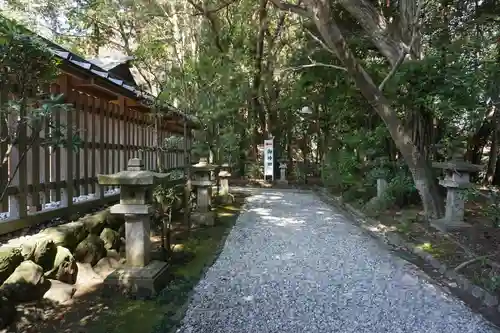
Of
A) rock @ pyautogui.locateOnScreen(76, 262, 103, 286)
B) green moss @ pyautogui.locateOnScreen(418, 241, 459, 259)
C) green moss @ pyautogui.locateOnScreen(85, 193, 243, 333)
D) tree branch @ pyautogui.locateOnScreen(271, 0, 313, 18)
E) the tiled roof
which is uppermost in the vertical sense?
tree branch @ pyautogui.locateOnScreen(271, 0, 313, 18)

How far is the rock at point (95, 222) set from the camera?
5.26m

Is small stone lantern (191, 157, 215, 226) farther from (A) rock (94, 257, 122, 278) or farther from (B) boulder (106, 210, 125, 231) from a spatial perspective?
(A) rock (94, 257, 122, 278)

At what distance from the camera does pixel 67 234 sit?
4598mm

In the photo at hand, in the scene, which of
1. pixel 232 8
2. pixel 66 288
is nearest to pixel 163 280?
pixel 66 288

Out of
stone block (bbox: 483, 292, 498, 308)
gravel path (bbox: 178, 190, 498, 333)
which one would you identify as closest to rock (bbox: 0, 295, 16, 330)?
gravel path (bbox: 178, 190, 498, 333)

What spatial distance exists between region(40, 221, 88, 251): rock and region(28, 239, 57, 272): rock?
→ 119mm

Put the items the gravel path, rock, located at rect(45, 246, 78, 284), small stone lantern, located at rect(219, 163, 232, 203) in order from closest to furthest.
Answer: the gravel path → rock, located at rect(45, 246, 78, 284) → small stone lantern, located at rect(219, 163, 232, 203)

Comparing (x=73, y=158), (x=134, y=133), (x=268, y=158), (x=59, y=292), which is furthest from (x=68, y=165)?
(x=268, y=158)

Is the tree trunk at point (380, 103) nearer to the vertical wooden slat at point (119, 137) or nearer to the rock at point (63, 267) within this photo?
the vertical wooden slat at point (119, 137)

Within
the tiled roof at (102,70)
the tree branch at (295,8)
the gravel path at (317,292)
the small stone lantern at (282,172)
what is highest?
the tree branch at (295,8)

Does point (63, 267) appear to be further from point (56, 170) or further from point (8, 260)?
point (56, 170)

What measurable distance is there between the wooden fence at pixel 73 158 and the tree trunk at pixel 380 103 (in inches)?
153

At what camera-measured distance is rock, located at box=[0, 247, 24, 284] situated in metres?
3.49

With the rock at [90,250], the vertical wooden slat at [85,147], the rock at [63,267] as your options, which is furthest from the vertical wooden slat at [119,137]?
the rock at [63,267]
